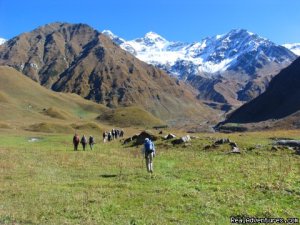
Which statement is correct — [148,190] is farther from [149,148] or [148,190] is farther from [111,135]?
[111,135]

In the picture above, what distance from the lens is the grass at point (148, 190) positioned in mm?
21125

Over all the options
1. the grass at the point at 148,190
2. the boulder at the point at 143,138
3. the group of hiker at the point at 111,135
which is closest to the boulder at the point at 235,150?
the grass at the point at 148,190

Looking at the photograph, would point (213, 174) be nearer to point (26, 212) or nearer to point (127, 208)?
point (127, 208)

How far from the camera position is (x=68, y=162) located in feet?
139

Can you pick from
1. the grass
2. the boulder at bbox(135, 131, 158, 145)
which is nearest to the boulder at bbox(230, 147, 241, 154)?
the grass

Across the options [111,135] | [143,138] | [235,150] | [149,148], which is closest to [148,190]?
[149,148]

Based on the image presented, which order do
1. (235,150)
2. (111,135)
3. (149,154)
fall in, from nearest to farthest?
(149,154) < (235,150) < (111,135)

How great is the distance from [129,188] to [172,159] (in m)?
17.5

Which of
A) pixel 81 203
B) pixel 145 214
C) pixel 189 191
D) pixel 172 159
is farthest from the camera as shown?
pixel 172 159

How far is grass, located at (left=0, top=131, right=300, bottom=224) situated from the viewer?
2112 cm

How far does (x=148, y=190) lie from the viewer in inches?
1070

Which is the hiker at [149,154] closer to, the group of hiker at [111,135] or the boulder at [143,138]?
the boulder at [143,138]

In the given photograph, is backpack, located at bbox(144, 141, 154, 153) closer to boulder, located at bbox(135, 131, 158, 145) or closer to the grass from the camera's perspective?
the grass

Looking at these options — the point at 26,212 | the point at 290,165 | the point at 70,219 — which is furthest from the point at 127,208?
the point at 290,165
